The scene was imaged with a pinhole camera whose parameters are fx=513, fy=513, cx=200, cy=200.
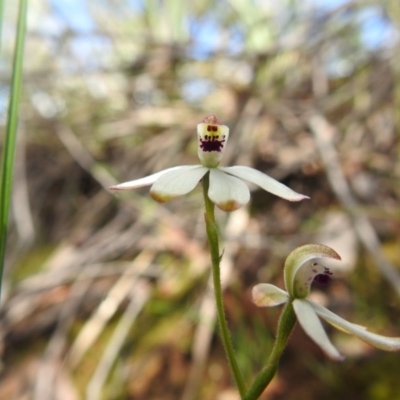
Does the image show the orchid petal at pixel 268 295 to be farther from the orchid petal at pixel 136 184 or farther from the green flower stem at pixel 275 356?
the orchid petal at pixel 136 184

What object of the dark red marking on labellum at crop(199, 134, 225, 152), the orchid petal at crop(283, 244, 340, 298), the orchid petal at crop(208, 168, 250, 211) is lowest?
the orchid petal at crop(283, 244, 340, 298)

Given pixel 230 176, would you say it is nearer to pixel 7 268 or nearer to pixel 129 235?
pixel 129 235

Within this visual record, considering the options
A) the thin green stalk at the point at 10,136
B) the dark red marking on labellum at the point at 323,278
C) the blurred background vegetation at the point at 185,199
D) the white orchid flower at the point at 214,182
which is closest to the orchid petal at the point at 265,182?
the white orchid flower at the point at 214,182

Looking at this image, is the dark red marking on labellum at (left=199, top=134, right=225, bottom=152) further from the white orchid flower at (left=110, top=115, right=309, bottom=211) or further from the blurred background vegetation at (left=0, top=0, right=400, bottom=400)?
the blurred background vegetation at (left=0, top=0, right=400, bottom=400)

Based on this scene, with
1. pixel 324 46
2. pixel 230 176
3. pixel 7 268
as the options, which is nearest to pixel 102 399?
pixel 7 268

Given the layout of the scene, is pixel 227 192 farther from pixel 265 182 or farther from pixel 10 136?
pixel 10 136

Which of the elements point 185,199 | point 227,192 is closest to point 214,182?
point 227,192

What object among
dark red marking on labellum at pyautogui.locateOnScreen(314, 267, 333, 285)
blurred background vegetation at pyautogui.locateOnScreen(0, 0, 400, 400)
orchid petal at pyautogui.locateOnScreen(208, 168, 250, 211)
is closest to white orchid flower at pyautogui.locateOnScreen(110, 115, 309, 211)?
orchid petal at pyautogui.locateOnScreen(208, 168, 250, 211)
